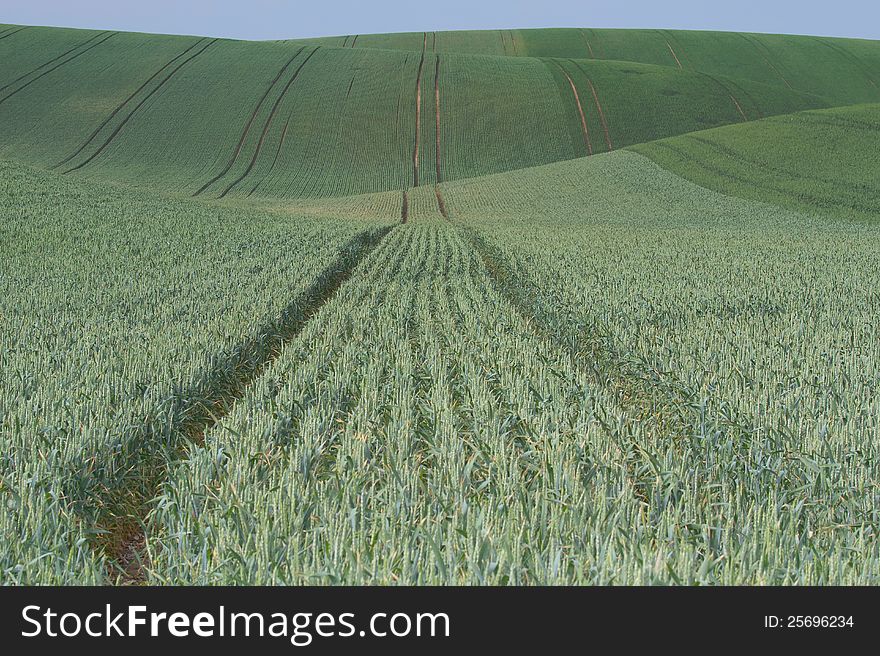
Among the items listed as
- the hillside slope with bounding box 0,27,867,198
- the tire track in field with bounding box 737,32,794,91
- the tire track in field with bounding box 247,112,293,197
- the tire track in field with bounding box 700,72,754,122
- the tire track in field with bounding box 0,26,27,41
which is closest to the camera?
the tire track in field with bounding box 247,112,293,197

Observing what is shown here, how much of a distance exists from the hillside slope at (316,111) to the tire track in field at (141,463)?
129 ft

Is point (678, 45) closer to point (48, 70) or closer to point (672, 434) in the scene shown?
point (48, 70)

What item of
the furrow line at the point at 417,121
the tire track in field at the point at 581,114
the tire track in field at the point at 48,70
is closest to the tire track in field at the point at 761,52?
the tire track in field at the point at 581,114

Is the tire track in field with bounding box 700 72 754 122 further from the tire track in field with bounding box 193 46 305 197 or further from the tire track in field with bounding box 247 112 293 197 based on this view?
the tire track in field with bounding box 193 46 305 197

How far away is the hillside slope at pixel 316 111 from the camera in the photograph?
51031mm

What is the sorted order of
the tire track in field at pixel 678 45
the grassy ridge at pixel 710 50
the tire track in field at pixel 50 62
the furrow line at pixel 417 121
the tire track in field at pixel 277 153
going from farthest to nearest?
the tire track in field at pixel 678 45 → the grassy ridge at pixel 710 50 → the tire track in field at pixel 50 62 → the furrow line at pixel 417 121 → the tire track in field at pixel 277 153

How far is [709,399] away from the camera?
5.61 metres

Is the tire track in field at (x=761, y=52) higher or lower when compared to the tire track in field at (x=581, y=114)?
higher

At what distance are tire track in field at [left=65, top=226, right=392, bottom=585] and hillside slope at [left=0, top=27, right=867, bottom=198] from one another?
39.2 meters

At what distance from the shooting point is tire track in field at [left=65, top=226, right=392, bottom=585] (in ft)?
13.7

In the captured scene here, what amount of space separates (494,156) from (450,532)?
52348 millimetres

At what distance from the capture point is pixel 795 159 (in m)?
45.0

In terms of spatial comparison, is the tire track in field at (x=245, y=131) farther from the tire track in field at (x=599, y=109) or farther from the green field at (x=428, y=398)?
the tire track in field at (x=599, y=109)

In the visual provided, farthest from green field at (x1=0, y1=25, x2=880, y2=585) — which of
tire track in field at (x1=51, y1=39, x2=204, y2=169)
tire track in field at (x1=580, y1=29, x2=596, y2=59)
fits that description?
tire track in field at (x1=580, y1=29, x2=596, y2=59)
